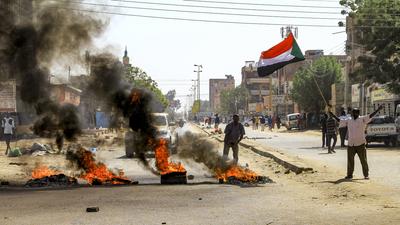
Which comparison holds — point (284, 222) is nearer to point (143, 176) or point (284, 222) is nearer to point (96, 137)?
point (143, 176)

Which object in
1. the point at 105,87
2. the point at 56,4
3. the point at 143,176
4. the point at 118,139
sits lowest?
the point at 143,176

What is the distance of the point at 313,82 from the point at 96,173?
5337 cm

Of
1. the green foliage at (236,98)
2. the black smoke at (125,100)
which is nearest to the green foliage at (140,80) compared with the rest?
the black smoke at (125,100)

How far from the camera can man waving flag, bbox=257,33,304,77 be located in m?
24.8

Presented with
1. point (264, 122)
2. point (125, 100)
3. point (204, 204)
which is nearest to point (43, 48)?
point (125, 100)

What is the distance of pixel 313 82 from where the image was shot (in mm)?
64812

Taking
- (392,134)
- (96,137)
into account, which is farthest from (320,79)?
(96,137)

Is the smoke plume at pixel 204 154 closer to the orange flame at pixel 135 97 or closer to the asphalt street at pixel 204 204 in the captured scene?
the asphalt street at pixel 204 204

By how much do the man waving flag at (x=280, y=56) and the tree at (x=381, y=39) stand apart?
7.52 meters

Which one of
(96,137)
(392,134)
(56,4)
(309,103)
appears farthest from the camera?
(309,103)

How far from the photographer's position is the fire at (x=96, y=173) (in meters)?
13.1

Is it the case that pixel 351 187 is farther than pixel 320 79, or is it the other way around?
pixel 320 79

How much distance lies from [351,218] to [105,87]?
25.5 ft

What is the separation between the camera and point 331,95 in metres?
66.2
